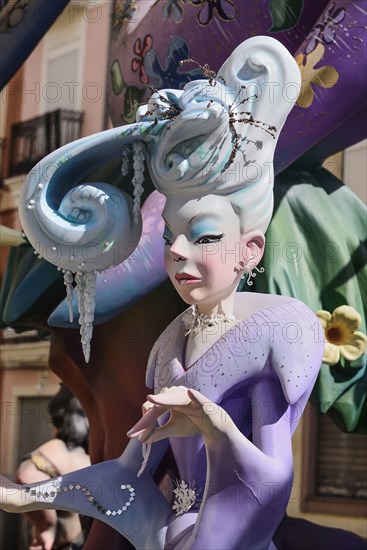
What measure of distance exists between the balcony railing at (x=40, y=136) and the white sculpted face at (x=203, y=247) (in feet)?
26.5

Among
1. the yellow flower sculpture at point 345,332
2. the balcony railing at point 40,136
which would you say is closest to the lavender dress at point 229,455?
the yellow flower sculpture at point 345,332

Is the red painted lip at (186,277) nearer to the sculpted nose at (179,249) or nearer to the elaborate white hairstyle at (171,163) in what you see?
the sculpted nose at (179,249)

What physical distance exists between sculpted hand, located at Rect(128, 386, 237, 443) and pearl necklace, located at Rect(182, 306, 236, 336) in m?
0.29

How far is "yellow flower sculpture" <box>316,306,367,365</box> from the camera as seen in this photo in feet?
11.9

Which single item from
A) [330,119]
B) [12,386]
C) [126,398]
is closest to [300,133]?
[330,119]

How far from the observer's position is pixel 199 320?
3.04 m

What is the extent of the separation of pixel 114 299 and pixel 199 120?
2.53 feet

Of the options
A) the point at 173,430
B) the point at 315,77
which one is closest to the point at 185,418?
the point at 173,430

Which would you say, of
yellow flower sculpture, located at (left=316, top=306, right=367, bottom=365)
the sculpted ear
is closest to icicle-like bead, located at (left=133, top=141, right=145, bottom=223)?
the sculpted ear

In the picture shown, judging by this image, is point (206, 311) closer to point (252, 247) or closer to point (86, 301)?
point (252, 247)

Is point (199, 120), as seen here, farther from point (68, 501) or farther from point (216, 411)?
point (68, 501)

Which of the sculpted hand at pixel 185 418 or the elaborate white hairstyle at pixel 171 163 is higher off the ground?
the elaborate white hairstyle at pixel 171 163

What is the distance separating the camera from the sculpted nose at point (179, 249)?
2932mm

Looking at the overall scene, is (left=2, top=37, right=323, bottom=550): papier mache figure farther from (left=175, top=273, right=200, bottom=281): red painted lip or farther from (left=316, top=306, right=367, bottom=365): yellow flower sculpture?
(left=316, top=306, right=367, bottom=365): yellow flower sculpture
